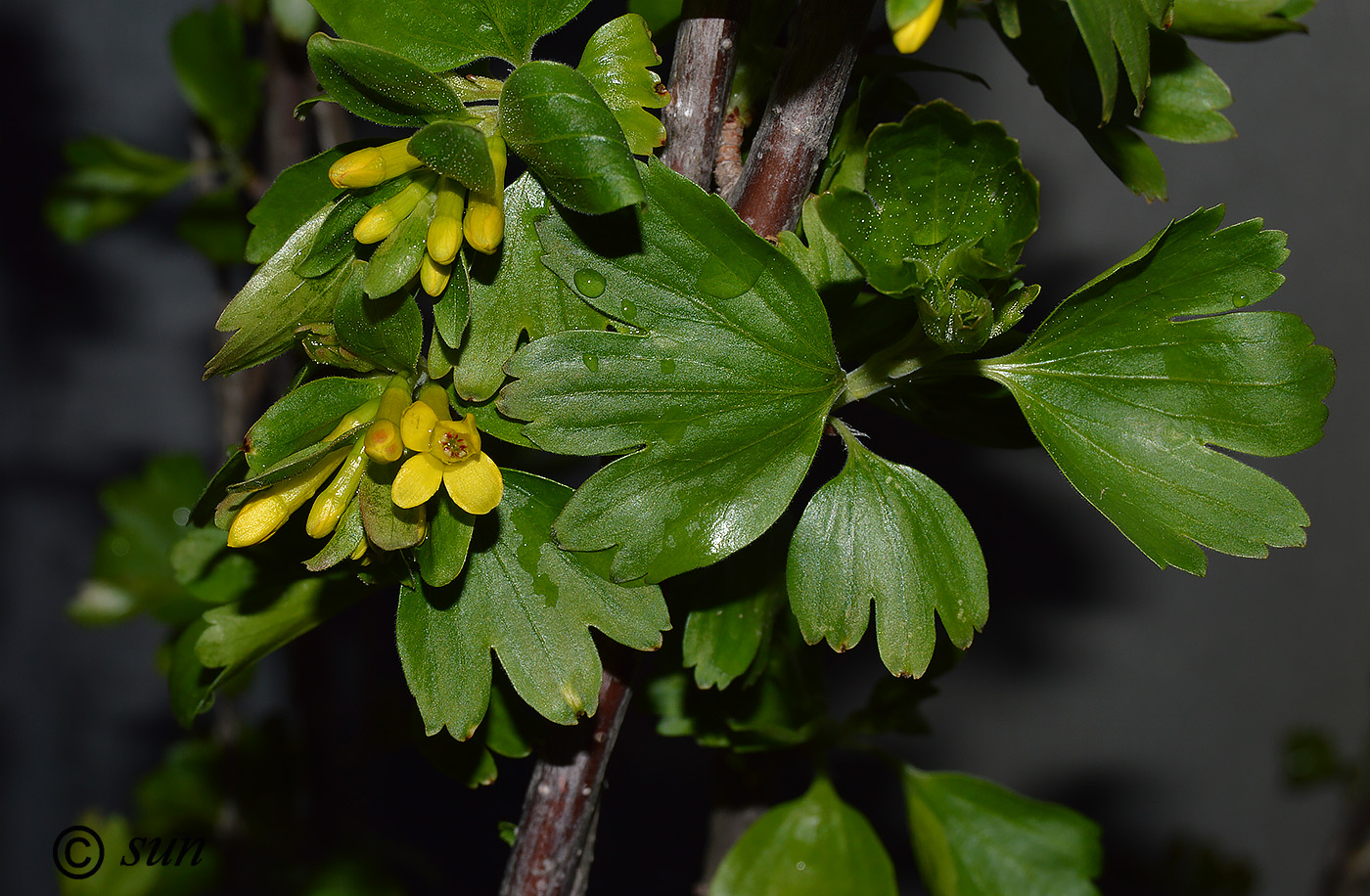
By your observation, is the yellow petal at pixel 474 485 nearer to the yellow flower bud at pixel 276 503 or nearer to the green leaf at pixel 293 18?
the yellow flower bud at pixel 276 503

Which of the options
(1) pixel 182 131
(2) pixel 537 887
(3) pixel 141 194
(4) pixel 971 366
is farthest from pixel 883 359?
(1) pixel 182 131

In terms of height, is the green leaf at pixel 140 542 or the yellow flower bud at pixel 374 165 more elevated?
the yellow flower bud at pixel 374 165

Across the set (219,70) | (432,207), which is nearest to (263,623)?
(432,207)

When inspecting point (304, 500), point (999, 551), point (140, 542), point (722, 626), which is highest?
point (304, 500)

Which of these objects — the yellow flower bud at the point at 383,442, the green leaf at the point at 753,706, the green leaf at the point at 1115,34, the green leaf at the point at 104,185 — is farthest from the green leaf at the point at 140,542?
the green leaf at the point at 1115,34

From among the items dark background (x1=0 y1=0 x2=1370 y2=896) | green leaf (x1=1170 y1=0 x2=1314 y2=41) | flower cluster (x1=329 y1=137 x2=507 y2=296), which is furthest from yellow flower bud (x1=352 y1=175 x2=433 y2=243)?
dark background (x1=0 y1=0 x2=1370 y2=896)

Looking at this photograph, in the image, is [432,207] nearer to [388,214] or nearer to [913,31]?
[388,214]
